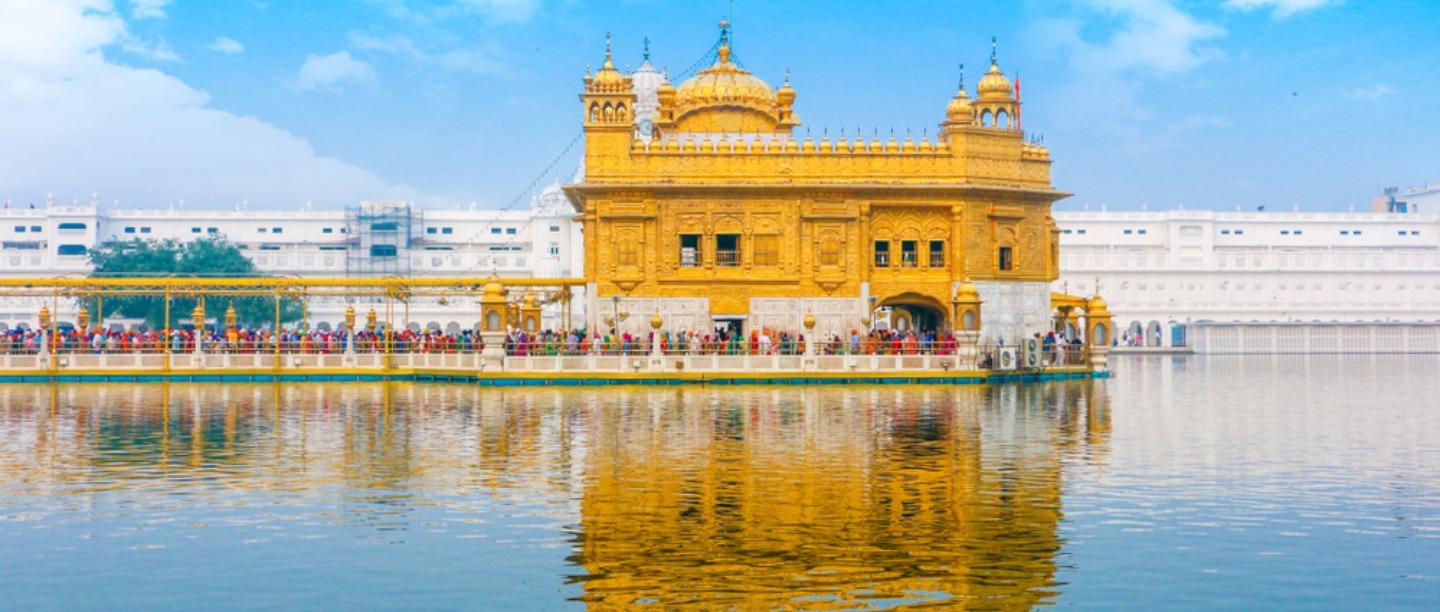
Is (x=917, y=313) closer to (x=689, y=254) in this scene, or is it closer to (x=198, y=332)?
(x=689, y=254)

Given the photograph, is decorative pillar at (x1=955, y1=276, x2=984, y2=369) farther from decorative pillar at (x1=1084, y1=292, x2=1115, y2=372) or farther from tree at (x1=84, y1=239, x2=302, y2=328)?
tree at (x1=84, y1=239, x2=302, y2=328)

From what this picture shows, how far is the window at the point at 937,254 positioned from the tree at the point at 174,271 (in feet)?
159

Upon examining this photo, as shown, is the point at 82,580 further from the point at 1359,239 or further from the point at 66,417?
the point at 1359,239

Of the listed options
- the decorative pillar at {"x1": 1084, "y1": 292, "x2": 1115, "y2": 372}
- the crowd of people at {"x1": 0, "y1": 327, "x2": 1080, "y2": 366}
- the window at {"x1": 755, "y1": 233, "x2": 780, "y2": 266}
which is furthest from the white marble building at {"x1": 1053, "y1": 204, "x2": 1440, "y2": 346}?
the window at {"x1": 755, "y1": 233, "x2": 780, "y2": 266}

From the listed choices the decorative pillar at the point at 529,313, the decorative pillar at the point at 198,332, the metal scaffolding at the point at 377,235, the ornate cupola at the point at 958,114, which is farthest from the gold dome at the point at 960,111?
the metal scaffolding at the point at 377,235

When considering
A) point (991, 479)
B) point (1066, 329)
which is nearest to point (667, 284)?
point (1066, 329)

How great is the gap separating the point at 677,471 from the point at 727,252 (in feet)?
87.5

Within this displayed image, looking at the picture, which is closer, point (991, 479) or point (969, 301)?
point (991, 479)

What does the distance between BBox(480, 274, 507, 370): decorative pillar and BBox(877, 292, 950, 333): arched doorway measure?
37.4 ft

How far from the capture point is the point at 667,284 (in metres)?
46.1

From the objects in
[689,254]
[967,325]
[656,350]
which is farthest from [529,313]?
[967,325]

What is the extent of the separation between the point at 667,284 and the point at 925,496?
28936 mm

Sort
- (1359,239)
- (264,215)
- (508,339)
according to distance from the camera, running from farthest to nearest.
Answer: (1359,239)
(264,215)
(508,339)

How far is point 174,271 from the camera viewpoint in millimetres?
89375
